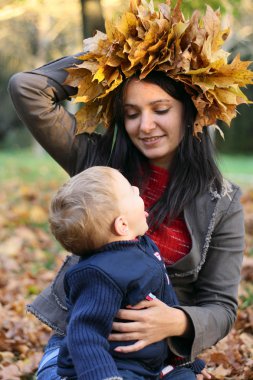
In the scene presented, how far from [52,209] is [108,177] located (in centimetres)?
24

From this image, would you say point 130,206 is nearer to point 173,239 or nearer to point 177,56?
point 173,239

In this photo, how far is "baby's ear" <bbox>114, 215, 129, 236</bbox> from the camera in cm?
262

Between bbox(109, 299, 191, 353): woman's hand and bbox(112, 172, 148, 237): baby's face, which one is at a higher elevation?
bbox(112, 172, 148, 237): baby's face

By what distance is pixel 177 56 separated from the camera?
306 cm

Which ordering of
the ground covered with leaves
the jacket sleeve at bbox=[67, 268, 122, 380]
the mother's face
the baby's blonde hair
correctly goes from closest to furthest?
the jacket sleeve at bbox=[67, 268, 122, 380]
the baby's blonde hair
the mother's face
the ground covered with leaves

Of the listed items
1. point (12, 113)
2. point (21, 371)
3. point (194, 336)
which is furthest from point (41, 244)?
point (12, 113)

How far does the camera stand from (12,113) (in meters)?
30.4

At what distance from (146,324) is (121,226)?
15.5 inches

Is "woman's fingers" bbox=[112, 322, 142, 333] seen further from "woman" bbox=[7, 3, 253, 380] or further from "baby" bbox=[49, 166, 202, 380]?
"woman" bbox=[7, 3, 253, 380]

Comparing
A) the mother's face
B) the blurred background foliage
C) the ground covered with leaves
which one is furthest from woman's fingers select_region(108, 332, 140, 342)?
the blurred background foliage

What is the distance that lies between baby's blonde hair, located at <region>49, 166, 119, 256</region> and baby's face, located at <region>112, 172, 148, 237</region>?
0.03 metres

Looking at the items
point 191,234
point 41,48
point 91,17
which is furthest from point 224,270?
point 41,48

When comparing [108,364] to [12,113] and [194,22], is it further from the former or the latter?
[12,113]

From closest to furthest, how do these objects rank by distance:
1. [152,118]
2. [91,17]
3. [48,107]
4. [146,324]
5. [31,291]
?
[146,324], [152,118], [48,107], [31,291], [91,17]
